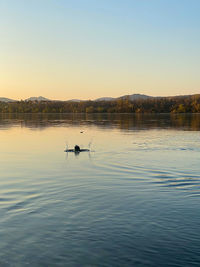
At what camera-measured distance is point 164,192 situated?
18344 mm

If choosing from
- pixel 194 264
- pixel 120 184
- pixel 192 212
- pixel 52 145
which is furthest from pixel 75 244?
pixel 52 145

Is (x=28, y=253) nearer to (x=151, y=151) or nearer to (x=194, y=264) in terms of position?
(x=194, y=264)

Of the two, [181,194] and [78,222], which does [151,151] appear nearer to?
[181,194]

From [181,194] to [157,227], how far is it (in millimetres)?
5394

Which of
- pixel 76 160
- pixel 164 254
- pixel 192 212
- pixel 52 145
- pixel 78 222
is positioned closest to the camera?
pixel 164 254

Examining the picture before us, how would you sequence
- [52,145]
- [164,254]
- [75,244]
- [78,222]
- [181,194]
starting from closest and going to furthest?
[164,254], [75,244], [78,222], [181,194], [52,145]

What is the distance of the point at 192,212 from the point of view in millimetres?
14453

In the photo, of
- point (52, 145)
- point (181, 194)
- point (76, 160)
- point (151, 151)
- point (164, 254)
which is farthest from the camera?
point (52, 145)

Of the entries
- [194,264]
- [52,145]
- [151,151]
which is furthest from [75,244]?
[52,145]

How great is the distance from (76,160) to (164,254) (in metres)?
22.0

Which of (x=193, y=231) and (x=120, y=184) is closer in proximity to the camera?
(x=193, y=231)

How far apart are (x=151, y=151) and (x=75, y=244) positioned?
1086 inches

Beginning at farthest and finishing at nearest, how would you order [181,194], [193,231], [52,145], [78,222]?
[52,145] < [181,194] < [78,222] < [193,231]

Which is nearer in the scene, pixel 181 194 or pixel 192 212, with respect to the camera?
pixel 192 212
